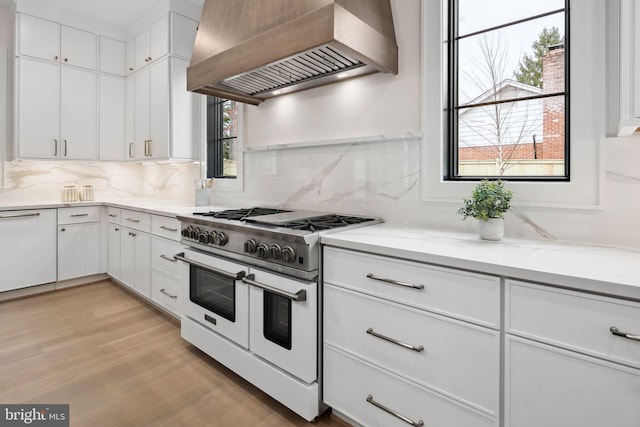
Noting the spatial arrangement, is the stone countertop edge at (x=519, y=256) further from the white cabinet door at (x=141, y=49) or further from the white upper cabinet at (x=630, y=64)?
the white cabinet door at (x=141, y=49)

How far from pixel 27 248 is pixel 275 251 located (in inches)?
124

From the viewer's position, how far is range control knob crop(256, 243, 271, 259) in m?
1.76

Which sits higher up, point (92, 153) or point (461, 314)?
point (92, 153)

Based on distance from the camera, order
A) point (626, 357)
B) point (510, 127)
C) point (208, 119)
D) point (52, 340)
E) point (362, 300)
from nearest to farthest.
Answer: point (626, 357)
point (362, 300)
point (510, 127)
point (52, 340)
point (208, 119)

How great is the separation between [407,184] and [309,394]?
49.4 inches

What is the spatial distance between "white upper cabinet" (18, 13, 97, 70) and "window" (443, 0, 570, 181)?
3.92 metres

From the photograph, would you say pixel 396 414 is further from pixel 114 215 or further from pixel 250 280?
pixel 114 215

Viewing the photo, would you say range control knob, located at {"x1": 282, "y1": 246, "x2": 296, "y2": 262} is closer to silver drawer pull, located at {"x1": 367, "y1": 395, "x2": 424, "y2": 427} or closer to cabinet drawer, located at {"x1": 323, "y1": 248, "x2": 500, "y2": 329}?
cabinet drawer, located at {"x1": 323, "y1": 248, "x2": 500, "y2": 329}

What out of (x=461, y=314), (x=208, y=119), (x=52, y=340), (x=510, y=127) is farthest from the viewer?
(x=208, y=119)

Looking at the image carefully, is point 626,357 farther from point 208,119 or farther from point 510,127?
point 208,119

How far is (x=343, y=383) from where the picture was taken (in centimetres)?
160

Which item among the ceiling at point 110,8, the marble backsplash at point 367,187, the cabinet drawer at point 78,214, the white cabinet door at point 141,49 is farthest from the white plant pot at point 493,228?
the cabinet drawer at point 78,214

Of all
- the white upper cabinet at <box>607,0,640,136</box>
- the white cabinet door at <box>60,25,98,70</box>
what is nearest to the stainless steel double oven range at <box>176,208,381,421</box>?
the white upper cabinet at <box>607,0,640,136</box>

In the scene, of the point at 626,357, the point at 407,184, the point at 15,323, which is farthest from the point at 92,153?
the point at 626,357
